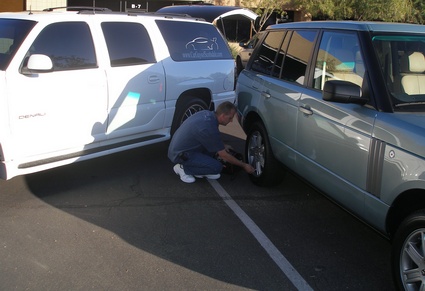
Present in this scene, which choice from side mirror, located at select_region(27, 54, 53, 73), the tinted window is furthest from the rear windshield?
side mirror, located at select_region(27, 54, 53, 73)

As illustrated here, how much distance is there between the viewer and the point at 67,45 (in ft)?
16.7

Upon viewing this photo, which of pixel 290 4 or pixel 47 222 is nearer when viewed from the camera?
pixel 47 222

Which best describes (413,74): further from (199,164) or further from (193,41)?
(193,41)

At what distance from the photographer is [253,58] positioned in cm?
603

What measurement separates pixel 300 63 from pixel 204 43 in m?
2.72

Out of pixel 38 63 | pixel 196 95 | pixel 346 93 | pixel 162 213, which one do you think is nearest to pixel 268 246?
pixel 162 213

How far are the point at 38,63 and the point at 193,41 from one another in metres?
2.89

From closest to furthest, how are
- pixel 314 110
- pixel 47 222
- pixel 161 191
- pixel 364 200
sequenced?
pixel 364 200 < pixel 314 110 < pixel 47 222 < pixel 161 191

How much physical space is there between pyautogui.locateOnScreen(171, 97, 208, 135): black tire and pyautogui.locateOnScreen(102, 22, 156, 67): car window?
0.87 m

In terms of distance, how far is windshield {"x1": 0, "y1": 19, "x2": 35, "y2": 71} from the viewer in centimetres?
462

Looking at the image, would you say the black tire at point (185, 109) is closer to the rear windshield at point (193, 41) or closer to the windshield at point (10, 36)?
the rear windshield at point (193, 41)

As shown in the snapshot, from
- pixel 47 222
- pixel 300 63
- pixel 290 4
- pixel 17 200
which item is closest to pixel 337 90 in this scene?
pixel 300 63

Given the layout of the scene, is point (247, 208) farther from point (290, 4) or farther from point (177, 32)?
point (290, 4)

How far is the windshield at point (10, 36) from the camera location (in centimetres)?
462
